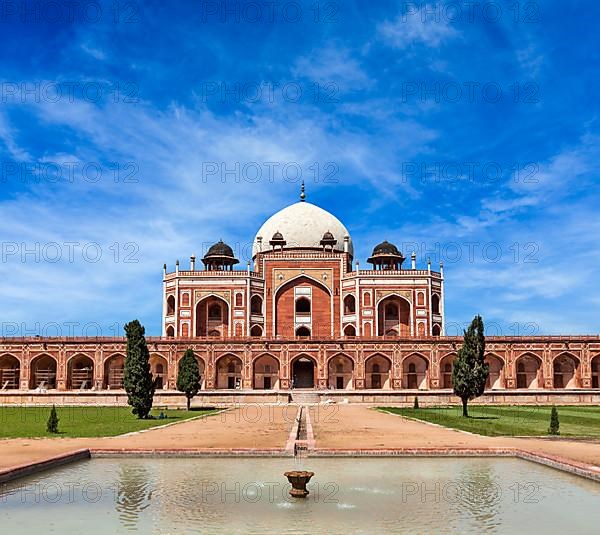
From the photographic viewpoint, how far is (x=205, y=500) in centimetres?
796

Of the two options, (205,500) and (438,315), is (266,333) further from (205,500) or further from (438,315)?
(205,500)

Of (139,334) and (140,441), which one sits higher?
(139,334)

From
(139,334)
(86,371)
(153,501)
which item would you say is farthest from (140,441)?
(86,371)

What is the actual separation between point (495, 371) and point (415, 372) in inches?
171

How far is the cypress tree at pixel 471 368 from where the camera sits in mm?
22625

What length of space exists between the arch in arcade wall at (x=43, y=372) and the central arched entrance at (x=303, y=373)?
518 inches

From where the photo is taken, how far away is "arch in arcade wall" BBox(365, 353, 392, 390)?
37844mm

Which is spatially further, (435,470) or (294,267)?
(294,267)

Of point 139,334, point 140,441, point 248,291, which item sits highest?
point 248,291

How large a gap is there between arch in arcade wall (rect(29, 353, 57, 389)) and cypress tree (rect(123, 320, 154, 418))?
16947 millimetres

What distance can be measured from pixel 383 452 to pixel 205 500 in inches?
168

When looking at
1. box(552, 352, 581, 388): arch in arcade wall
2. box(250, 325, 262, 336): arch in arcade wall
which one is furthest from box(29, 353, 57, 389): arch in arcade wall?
box(552, 352, 581, 388): arch in arcade wall

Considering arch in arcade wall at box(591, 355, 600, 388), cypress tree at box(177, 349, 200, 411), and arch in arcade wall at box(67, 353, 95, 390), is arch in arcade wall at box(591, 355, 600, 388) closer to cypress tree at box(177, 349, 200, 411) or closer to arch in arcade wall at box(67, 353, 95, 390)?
cypress tree at box(177, 349, 200, 411)

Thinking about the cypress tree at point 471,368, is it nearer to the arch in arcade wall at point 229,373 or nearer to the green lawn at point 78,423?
the green lawn at point 78,423
